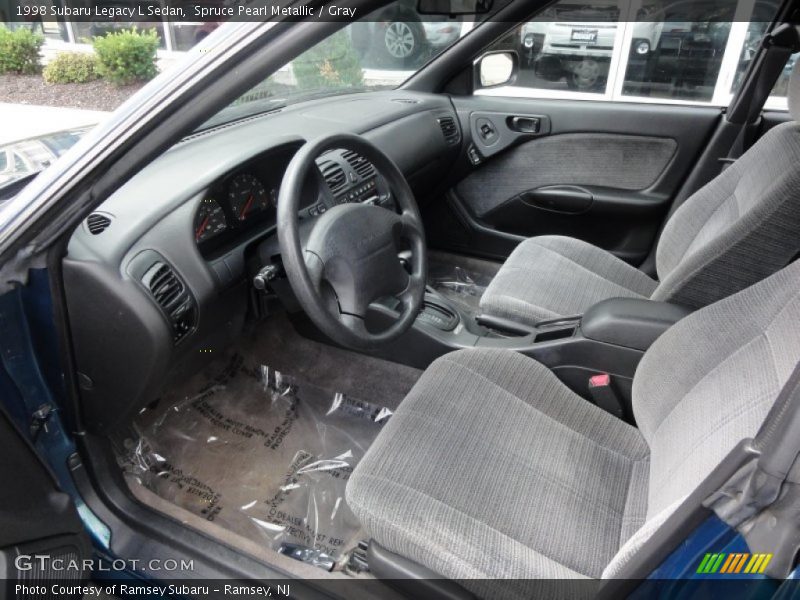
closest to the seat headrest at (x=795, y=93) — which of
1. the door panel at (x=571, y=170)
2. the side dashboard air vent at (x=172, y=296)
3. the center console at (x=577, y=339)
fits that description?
the center console at (x=577, y=339)

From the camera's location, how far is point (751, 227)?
138 centimetres

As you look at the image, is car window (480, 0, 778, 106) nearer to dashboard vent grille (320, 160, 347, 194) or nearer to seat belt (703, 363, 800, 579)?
dashboard vent grille (320, 160, 347, 194)

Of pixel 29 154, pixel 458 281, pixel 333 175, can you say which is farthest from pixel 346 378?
pixel 29 154

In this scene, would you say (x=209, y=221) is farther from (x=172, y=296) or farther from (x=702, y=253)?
(x=702, y=253)

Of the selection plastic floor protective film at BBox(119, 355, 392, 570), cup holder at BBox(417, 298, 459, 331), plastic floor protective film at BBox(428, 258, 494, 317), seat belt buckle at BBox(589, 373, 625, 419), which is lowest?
plastic floor protective film at BBox(428, 258, 494, 317)

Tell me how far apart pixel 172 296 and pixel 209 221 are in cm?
24

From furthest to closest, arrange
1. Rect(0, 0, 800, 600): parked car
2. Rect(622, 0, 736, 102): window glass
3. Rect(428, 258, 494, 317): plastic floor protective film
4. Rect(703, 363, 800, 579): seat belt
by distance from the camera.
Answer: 1. Rect(622, 0, 736, 102): window glass
2. Rect(428, 258, 494, 317): plastic floor protective film
3. Rect(0, 0, 800, 600): parked car
4. Rect(703, 363, 800, 579): seat belt

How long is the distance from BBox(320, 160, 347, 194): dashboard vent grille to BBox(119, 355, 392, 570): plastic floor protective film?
24.3 inches

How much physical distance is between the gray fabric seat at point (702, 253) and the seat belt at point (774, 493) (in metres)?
0.79

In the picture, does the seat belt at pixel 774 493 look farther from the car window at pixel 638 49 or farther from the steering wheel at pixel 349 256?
the car window at pixel 638 49

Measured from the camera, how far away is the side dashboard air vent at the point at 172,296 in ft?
4.17

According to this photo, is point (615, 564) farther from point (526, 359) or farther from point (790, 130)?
point (790, 130)

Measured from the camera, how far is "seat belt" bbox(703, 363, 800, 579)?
657mm

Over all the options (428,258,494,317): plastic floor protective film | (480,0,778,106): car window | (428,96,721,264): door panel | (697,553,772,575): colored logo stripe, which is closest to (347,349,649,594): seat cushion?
(697,553,772,575): colored logo stripe
